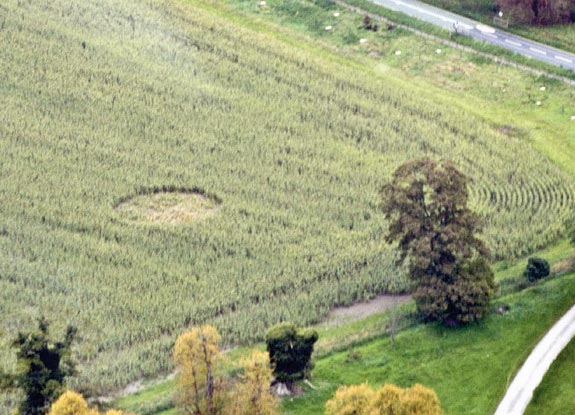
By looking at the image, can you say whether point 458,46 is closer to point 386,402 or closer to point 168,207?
point 168,207

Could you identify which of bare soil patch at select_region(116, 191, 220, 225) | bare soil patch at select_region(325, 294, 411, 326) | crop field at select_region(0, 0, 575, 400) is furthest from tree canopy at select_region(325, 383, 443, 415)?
bare soil patch at select_region(116, 191, 220, 225)

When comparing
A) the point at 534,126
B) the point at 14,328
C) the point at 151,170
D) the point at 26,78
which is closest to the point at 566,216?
the point at 534,126

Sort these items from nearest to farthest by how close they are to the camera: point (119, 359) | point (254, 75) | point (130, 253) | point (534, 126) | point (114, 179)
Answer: point (119, 359), point (130, 253), point (114, 179), point (534, 126), point (254, 75)

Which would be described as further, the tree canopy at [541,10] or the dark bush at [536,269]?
the tree canopy at [541,10]

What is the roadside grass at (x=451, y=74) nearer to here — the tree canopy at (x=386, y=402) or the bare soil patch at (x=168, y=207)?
the bare soil patch at (x=168, y=207)

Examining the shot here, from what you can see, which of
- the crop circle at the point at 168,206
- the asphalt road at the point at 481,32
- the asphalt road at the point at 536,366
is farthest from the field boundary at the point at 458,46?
the asphalt road at the point at 536,366

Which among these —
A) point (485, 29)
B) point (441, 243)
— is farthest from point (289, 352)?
point (485, 29)

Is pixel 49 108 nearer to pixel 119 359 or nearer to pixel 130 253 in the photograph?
pixel 130 253

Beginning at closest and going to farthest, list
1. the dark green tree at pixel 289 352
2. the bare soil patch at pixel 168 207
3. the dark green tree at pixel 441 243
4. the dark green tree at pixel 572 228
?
the dark green tree at pixel 289 352 → the dark green tree at pixel 441 243 → the dark green tree at pixel 572 228 → the bare soil patch at pixel 168 207
